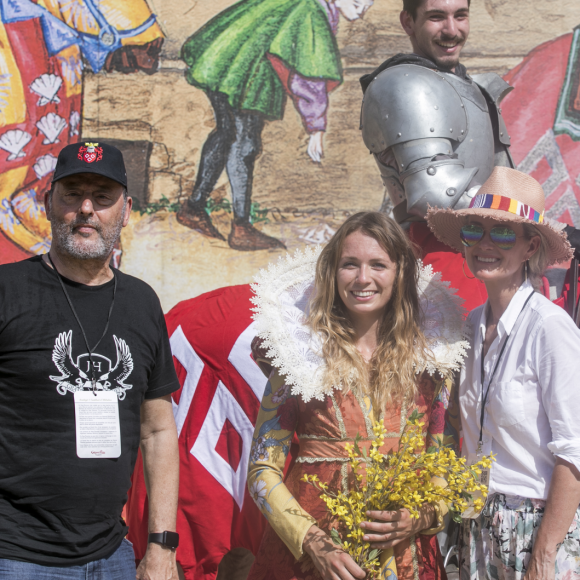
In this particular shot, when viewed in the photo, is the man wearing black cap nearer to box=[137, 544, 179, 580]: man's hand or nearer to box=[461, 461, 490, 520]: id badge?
box=[137, 544, 179, 580]: man's hand

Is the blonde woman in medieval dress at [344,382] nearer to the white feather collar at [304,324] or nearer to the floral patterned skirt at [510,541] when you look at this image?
the white feather collar at [304,324]

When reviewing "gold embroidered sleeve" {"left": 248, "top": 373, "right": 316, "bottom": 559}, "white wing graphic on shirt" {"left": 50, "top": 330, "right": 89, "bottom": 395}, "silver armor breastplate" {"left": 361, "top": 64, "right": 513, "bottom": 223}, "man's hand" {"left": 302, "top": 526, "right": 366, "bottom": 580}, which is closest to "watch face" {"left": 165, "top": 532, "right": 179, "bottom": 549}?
"gold embroidered sleeve" {"left": 248, "top": 373, "right": 316, "bottom": 559}

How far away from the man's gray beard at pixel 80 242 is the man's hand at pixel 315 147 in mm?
4317

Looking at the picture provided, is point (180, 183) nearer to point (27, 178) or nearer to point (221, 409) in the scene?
point (27, 178)

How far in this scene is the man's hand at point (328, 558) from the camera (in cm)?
160

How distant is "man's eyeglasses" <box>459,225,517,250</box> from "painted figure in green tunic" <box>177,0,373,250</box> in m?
3.99

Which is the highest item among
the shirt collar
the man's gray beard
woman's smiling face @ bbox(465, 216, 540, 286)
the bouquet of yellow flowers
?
the man's gray beard

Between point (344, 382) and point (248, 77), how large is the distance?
180 inches

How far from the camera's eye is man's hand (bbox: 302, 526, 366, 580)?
1.60 meters

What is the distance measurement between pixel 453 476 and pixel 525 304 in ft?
1.79

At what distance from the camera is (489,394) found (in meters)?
1.81

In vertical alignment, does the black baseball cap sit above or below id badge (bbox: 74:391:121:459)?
above

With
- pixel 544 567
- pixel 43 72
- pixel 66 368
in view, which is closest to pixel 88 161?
pixel 66 368

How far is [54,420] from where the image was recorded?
5.13 ft
